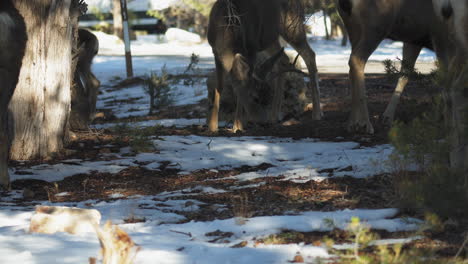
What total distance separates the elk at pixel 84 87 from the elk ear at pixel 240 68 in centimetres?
226

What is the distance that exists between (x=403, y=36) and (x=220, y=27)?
2609mm

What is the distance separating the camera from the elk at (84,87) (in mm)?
10672

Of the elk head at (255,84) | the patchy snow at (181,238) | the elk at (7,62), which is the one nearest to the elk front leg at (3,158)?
the elk at (7,62)

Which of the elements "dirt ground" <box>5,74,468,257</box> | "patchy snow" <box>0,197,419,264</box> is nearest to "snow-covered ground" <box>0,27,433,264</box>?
"patchy snow" <box>0,197,419,264</box>

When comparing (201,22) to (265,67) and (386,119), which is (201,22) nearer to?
(265,67)

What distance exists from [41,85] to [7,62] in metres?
1.38

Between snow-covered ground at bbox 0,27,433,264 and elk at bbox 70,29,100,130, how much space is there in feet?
Result: 5.11

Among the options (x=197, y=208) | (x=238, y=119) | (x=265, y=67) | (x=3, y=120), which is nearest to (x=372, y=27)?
(x=265, y=67)

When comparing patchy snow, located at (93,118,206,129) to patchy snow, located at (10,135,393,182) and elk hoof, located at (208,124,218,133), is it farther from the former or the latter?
patchy snow, located at (10,135,393,182)

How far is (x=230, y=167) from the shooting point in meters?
8.19

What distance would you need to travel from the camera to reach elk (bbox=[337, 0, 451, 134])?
9172 millimetres

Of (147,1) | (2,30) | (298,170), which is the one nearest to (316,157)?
(298,170)

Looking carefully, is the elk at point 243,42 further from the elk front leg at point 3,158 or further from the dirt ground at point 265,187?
the elk front leg at point 3,158

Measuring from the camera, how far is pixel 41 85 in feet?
27.9
